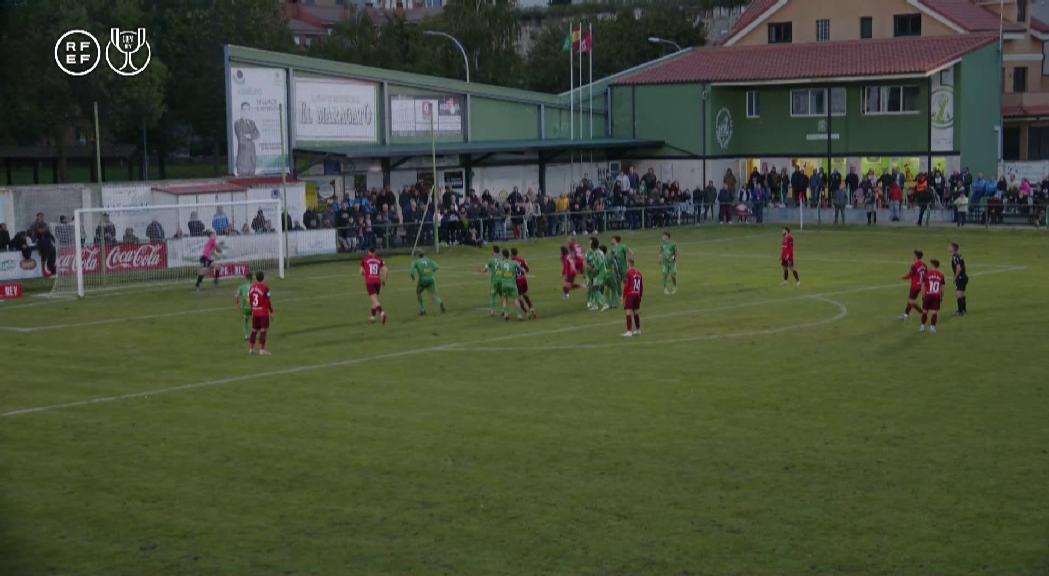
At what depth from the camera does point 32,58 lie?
71938 mm

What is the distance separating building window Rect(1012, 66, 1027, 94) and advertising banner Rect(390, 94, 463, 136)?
47956 mm

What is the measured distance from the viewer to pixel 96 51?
2734 inches

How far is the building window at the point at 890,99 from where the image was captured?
6700cm

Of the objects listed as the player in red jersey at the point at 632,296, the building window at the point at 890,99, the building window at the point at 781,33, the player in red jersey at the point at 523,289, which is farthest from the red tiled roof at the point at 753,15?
the player in red jersey at the point at 632,296

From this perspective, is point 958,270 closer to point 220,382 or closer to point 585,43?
point 220,382

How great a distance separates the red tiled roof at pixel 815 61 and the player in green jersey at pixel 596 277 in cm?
3477

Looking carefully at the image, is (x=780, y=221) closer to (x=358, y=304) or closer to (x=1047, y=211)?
(x=1047, y=211)

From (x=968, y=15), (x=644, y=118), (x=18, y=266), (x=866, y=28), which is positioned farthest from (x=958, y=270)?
(x=968, y=15)

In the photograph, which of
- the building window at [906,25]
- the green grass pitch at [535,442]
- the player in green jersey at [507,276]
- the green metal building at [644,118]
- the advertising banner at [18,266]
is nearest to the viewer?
the green grass pitch at [535,442]

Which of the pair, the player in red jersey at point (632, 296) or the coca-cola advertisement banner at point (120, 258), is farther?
the coca-cola advertisement banner at point (120, 258)

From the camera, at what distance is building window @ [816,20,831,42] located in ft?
268

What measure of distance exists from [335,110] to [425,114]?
533 cm

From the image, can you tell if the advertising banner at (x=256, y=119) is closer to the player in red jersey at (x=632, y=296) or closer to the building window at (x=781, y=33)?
the player in red jersey at (x=632, y=296)

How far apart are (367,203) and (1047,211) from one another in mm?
29033
